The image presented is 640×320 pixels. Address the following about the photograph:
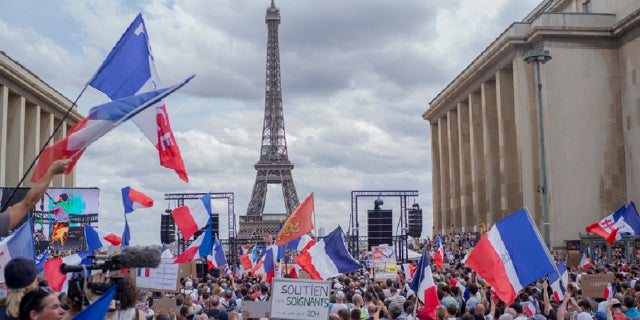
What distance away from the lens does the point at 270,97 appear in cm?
11069

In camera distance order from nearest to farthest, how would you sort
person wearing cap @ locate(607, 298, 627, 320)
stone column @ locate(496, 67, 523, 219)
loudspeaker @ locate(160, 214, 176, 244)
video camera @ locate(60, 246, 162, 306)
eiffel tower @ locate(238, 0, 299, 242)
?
video camera @ locate(60, 246, 162, 306), person wearing cap @ locate(607, 298, 627, 320), loudspeaker @ locate(160, 214, 176, 244), stone column @ locate(496, 67, 523, 219), eiffel tower @ locate(238, 0, 299, 242)

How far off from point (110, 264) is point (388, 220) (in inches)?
1197

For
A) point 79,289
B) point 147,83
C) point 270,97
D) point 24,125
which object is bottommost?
point 79,289

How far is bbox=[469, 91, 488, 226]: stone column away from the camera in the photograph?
59.5m

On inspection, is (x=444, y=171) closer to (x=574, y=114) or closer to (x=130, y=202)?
(x=574, y=114)

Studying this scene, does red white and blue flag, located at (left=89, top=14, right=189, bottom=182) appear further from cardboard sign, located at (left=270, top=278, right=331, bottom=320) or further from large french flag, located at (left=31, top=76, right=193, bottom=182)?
cardboard sign, located at (left=270, top=278, right=331, bottom=320)

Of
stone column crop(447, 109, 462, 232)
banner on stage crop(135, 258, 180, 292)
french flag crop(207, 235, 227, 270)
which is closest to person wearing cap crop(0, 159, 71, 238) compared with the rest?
banner on stage crop(135, 258, 180, 292)

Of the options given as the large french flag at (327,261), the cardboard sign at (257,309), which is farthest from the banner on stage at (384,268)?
the cardboard sign at (257,309)

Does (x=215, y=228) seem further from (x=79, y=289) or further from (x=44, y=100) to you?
(x=79, y=289)

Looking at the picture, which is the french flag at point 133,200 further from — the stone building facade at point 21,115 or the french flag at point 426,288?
the stone building facade at point 21,115

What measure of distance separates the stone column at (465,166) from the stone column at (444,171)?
23.5 ft

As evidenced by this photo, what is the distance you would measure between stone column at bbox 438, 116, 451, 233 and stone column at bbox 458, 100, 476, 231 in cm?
716

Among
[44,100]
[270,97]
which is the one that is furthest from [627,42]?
[270,97]

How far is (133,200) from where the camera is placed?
64.4 ft
